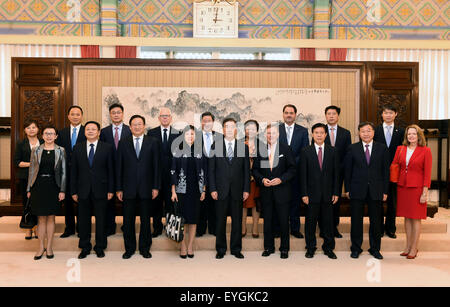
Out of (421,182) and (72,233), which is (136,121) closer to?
(72,233)

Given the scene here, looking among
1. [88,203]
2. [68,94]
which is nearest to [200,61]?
[68,94]

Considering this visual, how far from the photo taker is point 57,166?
4125 millimetres

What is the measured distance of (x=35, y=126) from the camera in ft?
15.6

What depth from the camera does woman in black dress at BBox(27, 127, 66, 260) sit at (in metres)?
4.10

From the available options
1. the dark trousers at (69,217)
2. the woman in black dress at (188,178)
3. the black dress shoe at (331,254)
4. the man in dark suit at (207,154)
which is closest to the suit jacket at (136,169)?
the woman in black dress at (188,178)

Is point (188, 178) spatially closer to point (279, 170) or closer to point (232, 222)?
point (232, 222)

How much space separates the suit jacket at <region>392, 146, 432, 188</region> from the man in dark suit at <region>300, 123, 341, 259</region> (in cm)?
77

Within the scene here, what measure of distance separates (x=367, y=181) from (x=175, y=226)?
7.14 feet

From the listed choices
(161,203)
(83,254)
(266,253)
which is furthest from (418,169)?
(83,254)

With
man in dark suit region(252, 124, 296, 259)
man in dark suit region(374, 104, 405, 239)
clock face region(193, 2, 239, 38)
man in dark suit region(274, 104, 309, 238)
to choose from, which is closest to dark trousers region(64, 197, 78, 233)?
man in dark suit region(252, 124, 296, 259)

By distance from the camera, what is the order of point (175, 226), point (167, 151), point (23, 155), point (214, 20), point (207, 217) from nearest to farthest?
1. point (175, 226)
2. point (167, 151)
3. point (207, 217)
4. point (23, 155)
5. point (214, 20)

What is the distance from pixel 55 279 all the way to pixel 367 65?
5325 mm

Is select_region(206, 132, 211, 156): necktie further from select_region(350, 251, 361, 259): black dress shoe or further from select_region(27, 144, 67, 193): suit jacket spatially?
select_region(350, 251, 361, 259): black dress shoe

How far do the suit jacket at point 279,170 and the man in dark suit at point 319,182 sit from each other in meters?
0.14
